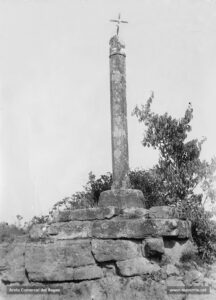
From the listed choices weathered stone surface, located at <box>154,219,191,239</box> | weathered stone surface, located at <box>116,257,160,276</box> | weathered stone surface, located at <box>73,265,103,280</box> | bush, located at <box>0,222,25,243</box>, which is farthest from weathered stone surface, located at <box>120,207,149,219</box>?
bush, located at <box>0,222,25,243</box>

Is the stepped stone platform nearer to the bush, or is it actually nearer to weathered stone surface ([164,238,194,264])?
weathered stone surface ([164,238,194,264])

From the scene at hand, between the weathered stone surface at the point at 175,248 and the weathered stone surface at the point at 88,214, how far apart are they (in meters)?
1.12

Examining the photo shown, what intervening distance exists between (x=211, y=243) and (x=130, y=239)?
2325 millimetres

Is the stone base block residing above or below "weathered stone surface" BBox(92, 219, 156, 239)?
above

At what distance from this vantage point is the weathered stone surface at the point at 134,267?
22.0 feet

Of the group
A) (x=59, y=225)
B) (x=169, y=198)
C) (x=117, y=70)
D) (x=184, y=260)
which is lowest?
(x=184, y=260)

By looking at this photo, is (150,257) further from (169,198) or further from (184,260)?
(169,198)

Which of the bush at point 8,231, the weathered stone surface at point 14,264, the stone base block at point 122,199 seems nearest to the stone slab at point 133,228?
the stone base block at point 122,199

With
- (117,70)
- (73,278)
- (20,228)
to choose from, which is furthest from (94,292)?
(20,228)

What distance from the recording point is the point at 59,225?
7516mm

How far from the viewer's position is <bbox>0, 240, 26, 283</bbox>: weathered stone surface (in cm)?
732

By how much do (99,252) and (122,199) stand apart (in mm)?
1221

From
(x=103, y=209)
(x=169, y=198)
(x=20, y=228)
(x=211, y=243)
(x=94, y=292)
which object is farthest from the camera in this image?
(x=20, y=228)

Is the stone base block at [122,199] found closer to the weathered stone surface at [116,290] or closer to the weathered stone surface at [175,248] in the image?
the weathered stone surface at [175,248]
